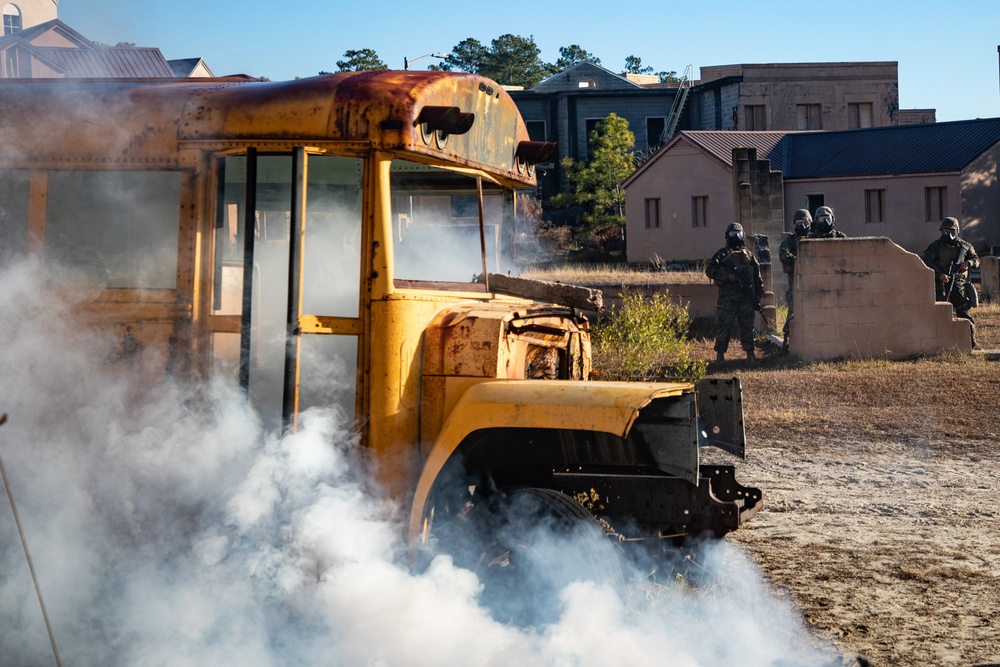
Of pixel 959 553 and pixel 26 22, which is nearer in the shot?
pixel 959 553

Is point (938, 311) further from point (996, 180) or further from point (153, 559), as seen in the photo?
point (996, 180)

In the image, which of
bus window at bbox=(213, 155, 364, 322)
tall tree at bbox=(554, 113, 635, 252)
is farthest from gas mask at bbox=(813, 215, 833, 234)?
tall tree at bbox=(554, 113, 635, 252)

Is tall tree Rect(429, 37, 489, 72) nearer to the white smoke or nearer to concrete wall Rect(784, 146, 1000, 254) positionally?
concrete wall Rect(784, 146, 1000, 254)

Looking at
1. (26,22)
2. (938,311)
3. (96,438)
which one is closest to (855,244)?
(938,311)

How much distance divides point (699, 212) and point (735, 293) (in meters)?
23.5

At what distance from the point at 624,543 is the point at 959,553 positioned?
3.04m

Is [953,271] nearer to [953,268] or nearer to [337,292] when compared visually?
[953,268]

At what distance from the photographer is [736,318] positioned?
16.4 metres

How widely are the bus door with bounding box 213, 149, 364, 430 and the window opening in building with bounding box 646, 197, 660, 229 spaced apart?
36302 mm

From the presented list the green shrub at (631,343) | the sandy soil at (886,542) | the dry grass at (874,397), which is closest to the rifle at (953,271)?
the dry grass at (874,397)

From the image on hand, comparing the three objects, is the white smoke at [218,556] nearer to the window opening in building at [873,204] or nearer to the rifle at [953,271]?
the rifle at [953,271]

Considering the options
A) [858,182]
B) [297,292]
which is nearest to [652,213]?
[858,182]

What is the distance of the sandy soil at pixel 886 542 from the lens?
16.9 ft

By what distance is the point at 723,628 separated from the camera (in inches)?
193
